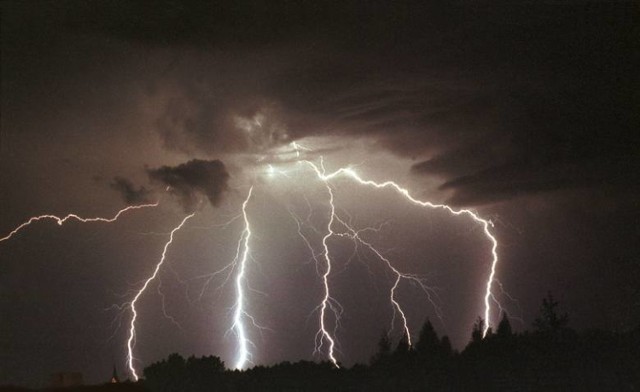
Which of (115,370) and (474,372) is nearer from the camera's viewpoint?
(474,372)

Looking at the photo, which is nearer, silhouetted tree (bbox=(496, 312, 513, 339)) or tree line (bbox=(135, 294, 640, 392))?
tree line (bbox=(135, 294, 640, 392))

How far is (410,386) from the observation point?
34.0 m

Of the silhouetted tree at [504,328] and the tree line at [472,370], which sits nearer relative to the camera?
the tree line at [472,370]

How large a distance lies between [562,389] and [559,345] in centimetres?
517

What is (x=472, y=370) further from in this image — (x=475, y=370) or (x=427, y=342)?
(x=427, y=342)

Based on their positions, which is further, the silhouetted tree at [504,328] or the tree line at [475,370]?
the silhouetted tree at [504,328]

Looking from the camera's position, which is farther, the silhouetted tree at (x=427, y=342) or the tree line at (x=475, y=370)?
the silhouetted tree at (x=427, y=342)

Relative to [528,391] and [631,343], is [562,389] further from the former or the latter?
[631,343]

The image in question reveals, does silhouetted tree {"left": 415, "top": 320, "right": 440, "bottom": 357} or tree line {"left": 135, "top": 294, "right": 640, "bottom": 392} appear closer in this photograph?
tree line {"left": 135, "top": 294, "right": 640, "bottom": 392}

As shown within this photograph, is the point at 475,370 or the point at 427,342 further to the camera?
the point at 427,342

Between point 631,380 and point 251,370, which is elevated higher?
point 251,370

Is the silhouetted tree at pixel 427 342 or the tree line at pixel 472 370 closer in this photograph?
the tree line at pixel 472 370

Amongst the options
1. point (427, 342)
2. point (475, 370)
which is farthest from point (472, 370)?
point (427, 342)

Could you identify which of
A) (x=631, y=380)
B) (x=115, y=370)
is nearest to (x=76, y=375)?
(x=115, y=370)
